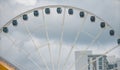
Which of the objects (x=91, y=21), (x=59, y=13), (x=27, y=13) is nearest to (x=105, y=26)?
(x=91, y=21)

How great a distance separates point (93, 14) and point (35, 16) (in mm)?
6959

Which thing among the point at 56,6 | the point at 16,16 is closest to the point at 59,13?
the point at 56,6

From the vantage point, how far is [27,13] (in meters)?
54.1

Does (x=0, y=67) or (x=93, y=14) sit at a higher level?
(x=93, y=14)

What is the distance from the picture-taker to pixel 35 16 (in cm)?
5478

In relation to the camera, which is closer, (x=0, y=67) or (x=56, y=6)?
(x=0, y=67)

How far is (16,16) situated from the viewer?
5359 centimetres

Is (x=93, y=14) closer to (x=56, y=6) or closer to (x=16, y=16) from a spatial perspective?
(x=56, y=6)

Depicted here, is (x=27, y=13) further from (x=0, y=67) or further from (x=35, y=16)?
(x=0, y=67)

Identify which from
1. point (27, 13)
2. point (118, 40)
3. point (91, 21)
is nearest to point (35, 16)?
point (27, 13)

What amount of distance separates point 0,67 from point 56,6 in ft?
32.8

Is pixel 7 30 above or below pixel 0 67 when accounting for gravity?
above

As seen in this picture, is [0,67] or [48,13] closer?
[0,67]

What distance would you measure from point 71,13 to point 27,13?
5.15 meters
